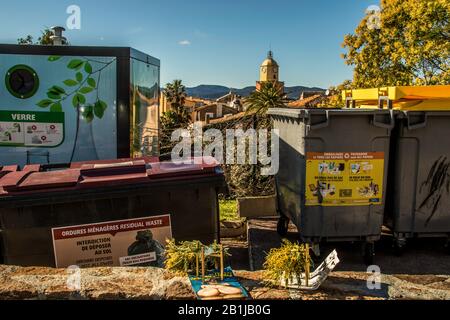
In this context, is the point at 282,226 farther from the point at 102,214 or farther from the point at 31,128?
the point at 31,128

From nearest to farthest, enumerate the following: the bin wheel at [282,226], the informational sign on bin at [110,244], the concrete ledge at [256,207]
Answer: the informational sign on bin at [110,244]
the bin wheel at [282,226]
the concrete ledge at [256,207]

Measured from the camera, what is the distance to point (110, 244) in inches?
167

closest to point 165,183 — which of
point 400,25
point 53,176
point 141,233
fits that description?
point 141,233

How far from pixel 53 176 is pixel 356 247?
12.0ft

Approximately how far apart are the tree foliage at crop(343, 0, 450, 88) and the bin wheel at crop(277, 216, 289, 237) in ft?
39.4

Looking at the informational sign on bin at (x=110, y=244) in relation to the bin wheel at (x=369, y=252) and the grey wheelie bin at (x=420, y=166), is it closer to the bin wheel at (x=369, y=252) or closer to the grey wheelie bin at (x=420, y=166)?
the bin wheel at (x=369, y=252)

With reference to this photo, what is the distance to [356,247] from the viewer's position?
5.64m

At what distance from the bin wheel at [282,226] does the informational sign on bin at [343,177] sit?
1308 millimetres

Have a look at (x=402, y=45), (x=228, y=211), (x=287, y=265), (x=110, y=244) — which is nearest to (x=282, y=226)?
(x=110, y=244)

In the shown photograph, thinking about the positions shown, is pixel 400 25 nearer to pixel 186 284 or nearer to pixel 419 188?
pixel 419 188

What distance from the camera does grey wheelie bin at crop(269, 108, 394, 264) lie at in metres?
4.80

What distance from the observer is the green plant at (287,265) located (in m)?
3.18

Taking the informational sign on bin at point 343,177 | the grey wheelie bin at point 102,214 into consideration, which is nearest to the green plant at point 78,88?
the grey wheelie bin at point 102,214

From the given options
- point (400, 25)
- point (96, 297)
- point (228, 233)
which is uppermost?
point (400, 25)
